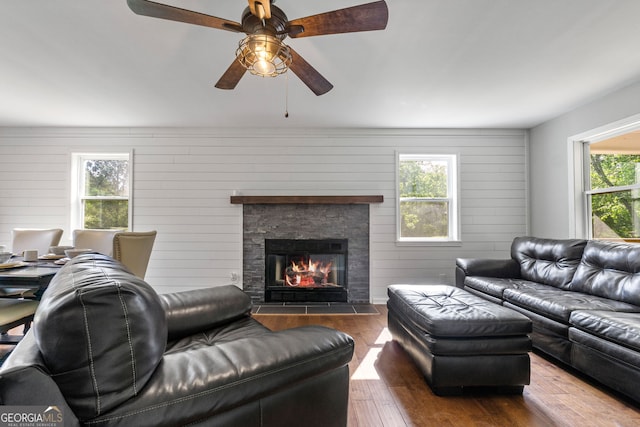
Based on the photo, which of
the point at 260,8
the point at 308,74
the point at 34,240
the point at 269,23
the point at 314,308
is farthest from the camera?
the point at 314,308

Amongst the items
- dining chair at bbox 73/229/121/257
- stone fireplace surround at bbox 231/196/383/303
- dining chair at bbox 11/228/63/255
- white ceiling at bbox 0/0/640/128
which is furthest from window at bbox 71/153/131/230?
stone fireplace surround at bbox 231/196/383/303

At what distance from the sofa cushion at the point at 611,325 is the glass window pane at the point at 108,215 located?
507cm

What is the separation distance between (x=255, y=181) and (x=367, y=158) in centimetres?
161

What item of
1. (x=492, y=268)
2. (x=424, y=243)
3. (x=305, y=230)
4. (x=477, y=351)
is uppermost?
(x=305, y=230)

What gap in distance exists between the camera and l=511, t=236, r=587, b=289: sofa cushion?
2969 millimetres

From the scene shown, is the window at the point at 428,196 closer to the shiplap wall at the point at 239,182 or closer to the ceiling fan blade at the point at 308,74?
the shiplap wall at the point at 239,182

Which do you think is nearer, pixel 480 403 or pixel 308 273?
pixel 480 403

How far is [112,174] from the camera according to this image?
4.30 metres

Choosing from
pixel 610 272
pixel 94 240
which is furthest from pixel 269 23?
pixel 610 272

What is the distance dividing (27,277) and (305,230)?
282cm

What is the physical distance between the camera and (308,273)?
4.21 metres

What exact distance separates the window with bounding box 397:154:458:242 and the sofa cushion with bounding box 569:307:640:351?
2.21 m

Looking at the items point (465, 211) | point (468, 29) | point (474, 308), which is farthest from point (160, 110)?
point (465, 211)

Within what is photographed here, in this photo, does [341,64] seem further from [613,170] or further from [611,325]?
[613,170]
